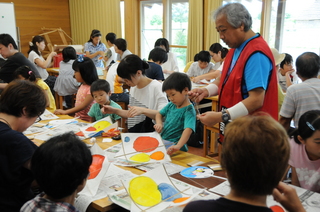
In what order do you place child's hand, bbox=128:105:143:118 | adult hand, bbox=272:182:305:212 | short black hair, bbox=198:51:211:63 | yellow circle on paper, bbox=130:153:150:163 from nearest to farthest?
adult hand, bbox=272:182:305:212 → yellow circle on paper, bbox=130:153:150:163 → child's hand, bbox=128:105:143:118 → short black hair, bbox=198:51:211:63

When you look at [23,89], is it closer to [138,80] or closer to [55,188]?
[55,188]

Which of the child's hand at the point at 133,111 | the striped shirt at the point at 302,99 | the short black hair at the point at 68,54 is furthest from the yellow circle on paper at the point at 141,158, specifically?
the short black hair at the point at 68,54

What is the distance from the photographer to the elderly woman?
1.31 meters

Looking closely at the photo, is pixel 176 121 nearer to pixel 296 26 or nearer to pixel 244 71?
pixel 244 71

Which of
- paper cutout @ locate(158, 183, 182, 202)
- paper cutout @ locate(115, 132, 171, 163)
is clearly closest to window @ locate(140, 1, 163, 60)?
paper cutout @ locate(115, 132, 171, 163)

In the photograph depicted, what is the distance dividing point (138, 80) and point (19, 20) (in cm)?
761

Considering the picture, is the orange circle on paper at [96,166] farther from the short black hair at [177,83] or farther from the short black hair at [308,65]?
the short black hair at [308,65]

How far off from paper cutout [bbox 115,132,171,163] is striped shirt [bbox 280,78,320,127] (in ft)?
3.78

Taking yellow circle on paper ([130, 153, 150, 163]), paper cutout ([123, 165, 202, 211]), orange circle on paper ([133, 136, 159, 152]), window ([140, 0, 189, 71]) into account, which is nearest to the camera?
paper cutout ([123, 165, 202, 211])

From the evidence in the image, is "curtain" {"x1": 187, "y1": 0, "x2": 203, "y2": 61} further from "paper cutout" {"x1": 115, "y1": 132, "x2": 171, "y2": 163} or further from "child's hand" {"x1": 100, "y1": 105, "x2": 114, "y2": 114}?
"paper cutout" {"x1": 115, "y1": 132, "x2": 171, "y2": 163}

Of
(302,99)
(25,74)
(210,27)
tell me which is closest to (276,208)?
(302,99)

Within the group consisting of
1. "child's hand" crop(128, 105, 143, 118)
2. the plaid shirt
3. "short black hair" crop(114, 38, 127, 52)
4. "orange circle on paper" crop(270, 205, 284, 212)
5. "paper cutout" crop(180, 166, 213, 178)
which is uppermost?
"short black hair" crop(114, 38, 127, 52)

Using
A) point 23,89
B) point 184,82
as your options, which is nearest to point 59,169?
point 23,89

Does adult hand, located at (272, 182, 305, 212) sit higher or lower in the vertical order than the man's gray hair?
lower
